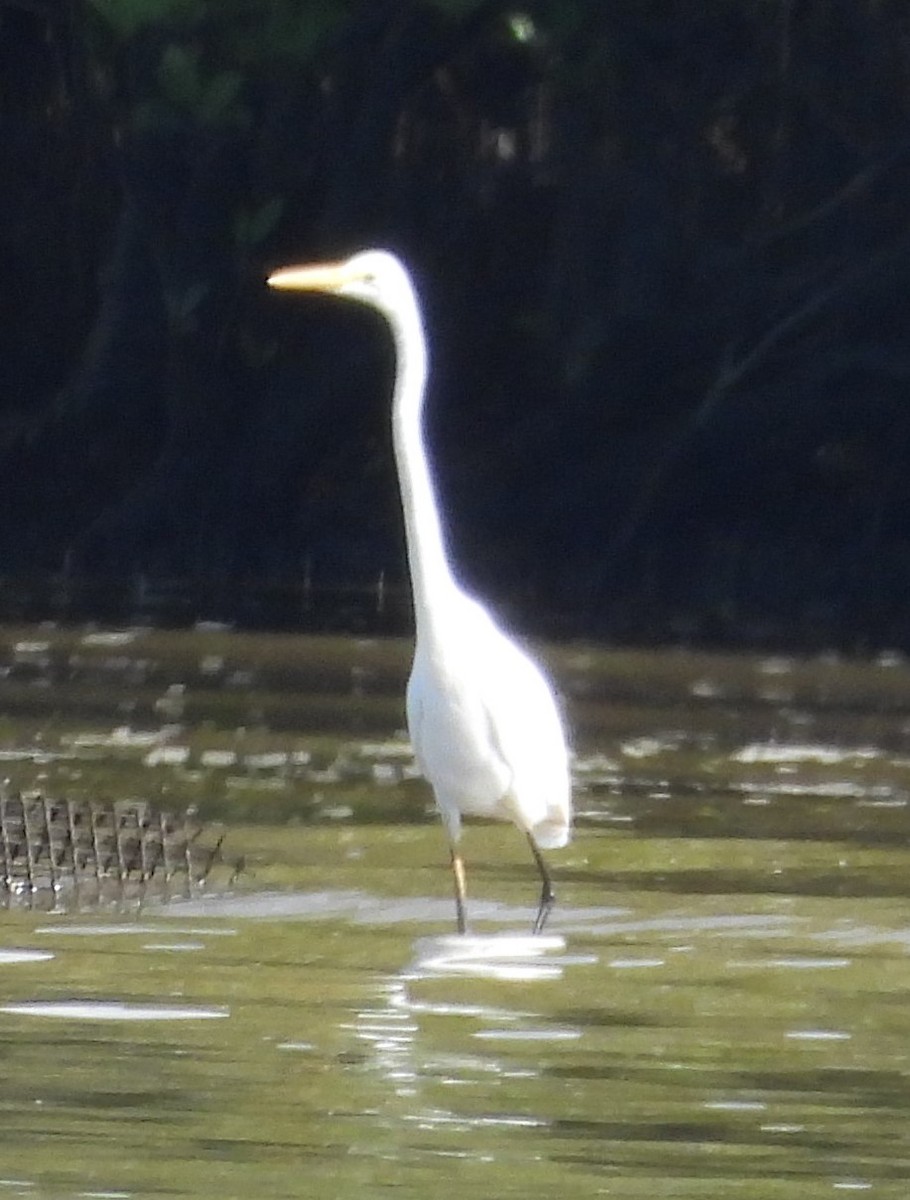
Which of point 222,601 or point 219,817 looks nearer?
point 219,817

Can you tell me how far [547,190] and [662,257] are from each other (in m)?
4.47

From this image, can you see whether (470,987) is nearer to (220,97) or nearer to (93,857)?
(93,857)

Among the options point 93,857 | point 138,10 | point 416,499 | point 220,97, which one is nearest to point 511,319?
point 220,97

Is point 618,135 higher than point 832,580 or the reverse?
higher

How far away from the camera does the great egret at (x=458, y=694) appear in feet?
35.4

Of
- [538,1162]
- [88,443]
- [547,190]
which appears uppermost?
[547,190]

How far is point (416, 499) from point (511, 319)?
2401cm

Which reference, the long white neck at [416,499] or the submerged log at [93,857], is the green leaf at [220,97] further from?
the long white neck at [416,499]

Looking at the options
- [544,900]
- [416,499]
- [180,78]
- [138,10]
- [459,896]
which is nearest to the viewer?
[459,896]

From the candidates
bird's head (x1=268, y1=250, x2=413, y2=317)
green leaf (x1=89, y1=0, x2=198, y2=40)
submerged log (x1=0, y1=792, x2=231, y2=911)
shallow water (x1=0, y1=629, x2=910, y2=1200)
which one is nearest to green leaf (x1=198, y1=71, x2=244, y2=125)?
green leaf (x1=89, y1=0, x2=198, y2=40)

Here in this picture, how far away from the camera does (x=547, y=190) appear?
113 ft

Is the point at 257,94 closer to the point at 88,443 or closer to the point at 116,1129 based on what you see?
the point at 88,443

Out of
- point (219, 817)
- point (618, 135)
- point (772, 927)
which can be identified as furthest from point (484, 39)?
point (772, 927)

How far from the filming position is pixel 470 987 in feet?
31.8
